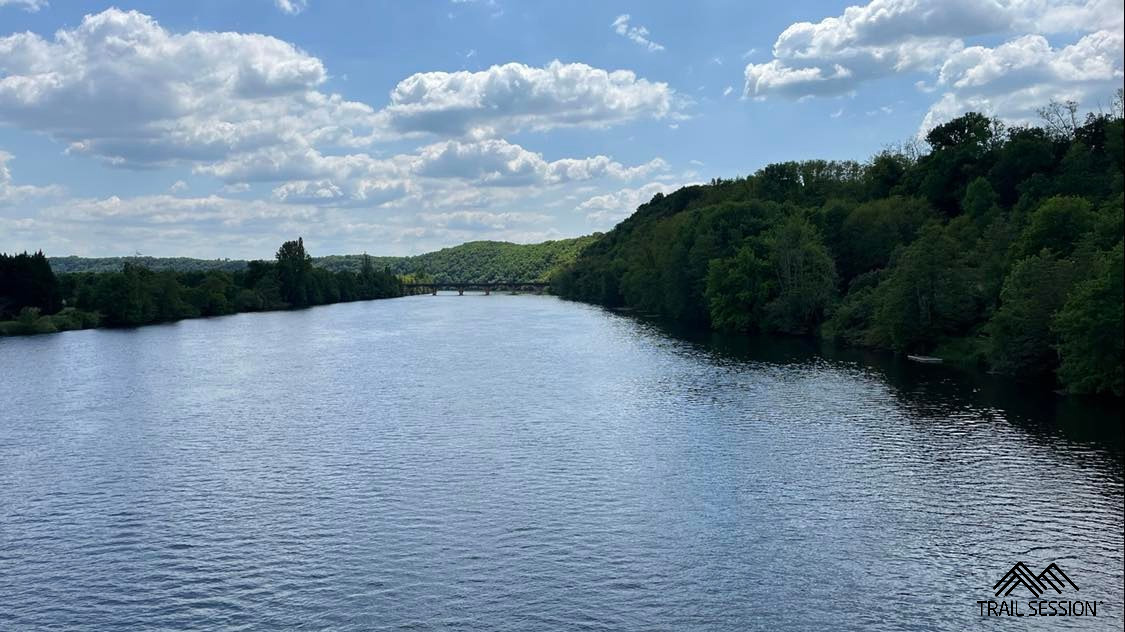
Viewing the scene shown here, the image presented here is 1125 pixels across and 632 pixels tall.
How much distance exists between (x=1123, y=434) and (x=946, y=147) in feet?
330

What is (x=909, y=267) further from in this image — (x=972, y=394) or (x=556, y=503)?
(x=556, y=503)

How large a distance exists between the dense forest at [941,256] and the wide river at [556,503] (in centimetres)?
677

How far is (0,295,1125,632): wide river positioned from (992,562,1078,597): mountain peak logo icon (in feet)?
1.23

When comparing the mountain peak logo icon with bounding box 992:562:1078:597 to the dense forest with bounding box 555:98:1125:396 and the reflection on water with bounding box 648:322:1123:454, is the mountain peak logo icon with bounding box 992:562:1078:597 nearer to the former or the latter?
the reflection on water with bounding box 648:322:1123:454

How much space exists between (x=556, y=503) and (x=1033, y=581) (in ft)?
59.3

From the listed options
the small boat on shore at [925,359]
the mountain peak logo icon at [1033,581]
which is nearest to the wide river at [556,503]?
the mountain peak logo icon at [1033,581]

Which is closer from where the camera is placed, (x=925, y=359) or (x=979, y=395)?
(x=979, y=395)

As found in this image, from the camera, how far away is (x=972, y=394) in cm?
6056

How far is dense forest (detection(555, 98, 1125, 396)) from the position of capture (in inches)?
2467

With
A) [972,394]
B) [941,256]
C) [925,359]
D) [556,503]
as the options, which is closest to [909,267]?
[941,256]

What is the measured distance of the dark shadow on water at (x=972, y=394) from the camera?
48.2 m

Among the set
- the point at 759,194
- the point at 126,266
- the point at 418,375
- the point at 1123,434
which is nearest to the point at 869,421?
the point at 1123,434

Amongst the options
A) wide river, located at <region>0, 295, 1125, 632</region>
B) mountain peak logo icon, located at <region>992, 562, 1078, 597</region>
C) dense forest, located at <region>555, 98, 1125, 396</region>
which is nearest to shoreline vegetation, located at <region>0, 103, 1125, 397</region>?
dense forest, located at <region>555, 98, 1125, 396</region>

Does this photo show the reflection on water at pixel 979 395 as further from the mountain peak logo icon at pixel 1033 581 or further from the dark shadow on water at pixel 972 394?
the mountain peak logo icon at pixel 1033 581
